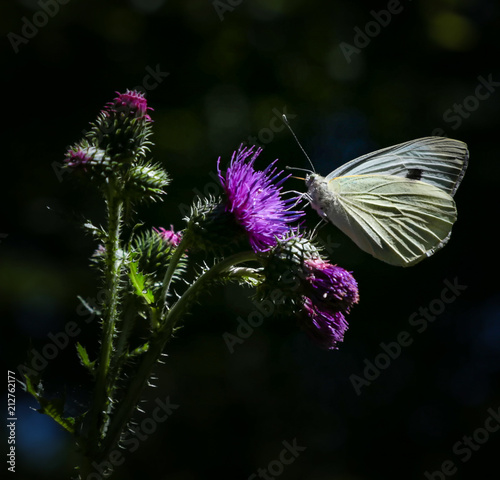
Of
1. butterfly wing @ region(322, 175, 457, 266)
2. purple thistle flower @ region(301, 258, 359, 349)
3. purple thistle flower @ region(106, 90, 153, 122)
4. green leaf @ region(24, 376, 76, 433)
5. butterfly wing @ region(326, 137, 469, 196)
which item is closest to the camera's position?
green leaf @ region(24, 376, 76, 433)

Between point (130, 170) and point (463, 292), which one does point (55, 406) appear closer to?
point (130, 170)

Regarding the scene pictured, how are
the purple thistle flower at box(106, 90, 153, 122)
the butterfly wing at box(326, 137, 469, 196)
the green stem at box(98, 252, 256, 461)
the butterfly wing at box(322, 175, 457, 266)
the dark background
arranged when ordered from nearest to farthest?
the green stem at box(98, 252, 256, 461), the purple thistle flower at box(106, 90, 153, 122), the butterfly wing at box(322, 175, 457, 266), the butterfly wing at box(326, 137, 469, 196), the dark background

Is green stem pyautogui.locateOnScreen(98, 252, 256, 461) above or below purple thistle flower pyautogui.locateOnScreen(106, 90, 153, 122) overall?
below

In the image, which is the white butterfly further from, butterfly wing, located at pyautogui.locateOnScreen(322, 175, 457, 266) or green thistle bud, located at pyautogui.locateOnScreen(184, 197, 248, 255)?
green thistle bud, located at pyautogui.locateOnScreen(184, 197, 248, 255)

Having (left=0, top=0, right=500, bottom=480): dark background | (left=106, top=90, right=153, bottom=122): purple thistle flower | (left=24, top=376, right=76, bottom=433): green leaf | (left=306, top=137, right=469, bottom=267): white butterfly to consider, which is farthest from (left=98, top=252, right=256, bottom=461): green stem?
(left=0, top=0, right=500, bottom=480): dark background

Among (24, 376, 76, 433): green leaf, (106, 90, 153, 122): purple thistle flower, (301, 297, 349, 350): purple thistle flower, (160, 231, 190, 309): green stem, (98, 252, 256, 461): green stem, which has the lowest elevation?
(24, 376, 76, 433): green leaf

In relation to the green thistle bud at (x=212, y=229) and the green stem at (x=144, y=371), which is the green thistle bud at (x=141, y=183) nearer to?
the green thistle bud at (x=212, y=229)

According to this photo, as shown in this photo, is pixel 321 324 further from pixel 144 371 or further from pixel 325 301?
pixel 144 371

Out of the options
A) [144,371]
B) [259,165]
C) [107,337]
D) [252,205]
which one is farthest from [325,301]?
[259,165]

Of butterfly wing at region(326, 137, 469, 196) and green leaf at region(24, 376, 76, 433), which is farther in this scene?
butterfly wing at region(326, 137, 469, 196)
